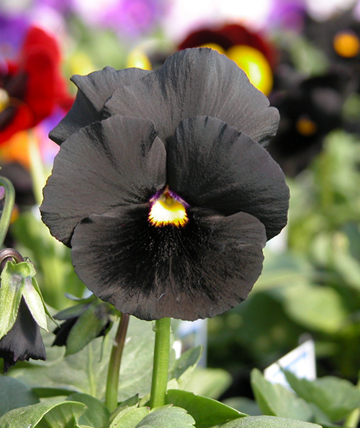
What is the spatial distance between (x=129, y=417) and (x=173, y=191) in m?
0.22

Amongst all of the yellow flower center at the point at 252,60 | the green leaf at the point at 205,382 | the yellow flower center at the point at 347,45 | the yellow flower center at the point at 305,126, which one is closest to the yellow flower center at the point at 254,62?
the yellow flower center at the point at 252,60

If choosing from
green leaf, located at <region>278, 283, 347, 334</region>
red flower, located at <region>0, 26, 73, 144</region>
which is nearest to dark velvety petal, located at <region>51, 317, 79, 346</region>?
red flower, located at <region>0, 26, 73, 144</region>

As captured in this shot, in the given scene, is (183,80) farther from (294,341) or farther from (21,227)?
(294,341)

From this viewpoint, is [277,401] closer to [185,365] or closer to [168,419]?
[185,365]

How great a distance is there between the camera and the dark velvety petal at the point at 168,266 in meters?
0.51

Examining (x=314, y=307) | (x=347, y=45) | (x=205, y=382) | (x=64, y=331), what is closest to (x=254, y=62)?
(x=347, y=45)

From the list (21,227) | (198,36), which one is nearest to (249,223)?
(21,227)

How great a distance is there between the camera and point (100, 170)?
505 millimetres

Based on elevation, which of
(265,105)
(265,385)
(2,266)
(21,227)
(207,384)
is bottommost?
(207,384)

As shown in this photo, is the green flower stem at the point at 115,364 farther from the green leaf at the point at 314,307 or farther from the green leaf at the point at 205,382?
the green leaf at the point at 314,307

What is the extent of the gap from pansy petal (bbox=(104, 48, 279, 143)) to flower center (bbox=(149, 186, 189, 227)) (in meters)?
0.05

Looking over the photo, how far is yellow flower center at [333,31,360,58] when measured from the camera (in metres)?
2.38

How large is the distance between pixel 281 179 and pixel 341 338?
1.13m

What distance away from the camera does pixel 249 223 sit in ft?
1.67
